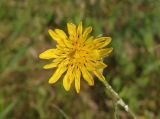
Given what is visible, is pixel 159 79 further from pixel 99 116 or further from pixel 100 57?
pixel 100 57

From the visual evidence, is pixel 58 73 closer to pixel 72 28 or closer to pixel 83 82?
pixel 72 28

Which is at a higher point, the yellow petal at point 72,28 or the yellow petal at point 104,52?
the yellow petal at point 72,28

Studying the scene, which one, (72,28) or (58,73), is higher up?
(72,28)

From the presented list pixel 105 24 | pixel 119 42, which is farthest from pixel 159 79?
pixel 105 24

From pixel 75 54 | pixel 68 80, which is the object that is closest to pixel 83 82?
pixel 75 54

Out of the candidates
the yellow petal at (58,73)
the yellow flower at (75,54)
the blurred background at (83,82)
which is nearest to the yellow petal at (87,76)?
the yellow flower at (75,54)

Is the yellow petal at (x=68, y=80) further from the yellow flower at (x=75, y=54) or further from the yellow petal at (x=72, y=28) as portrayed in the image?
the yellow petal at (x=72, y=28)
